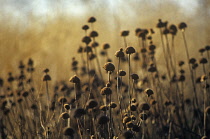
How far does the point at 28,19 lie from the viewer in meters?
5.44

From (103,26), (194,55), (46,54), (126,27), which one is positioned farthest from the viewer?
(103,26)

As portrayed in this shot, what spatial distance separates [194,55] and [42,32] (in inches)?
115

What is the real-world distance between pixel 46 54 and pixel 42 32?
486mm

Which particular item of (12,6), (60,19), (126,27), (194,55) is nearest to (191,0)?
(194,55)

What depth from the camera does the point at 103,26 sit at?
6207 millimetres

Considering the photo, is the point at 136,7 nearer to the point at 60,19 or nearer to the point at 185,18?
the point at 185,18

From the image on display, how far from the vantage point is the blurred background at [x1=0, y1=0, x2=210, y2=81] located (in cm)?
483

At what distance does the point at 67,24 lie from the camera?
→ 5812mm

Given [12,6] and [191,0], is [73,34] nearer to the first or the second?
[12,6]

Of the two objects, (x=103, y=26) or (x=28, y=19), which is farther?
(x=103, y=26)

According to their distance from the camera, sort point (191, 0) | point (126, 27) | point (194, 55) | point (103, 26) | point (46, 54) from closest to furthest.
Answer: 1. point (191, 0)
2. point (194, 55)
3. point (126, 27)
4. point (46, 54)
5. point (103, 26)

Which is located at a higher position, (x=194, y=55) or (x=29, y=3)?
(x=29, y=3)

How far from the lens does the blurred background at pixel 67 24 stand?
4.83 meters

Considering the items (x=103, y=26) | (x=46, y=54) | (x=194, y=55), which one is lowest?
(x=194, y=55)
